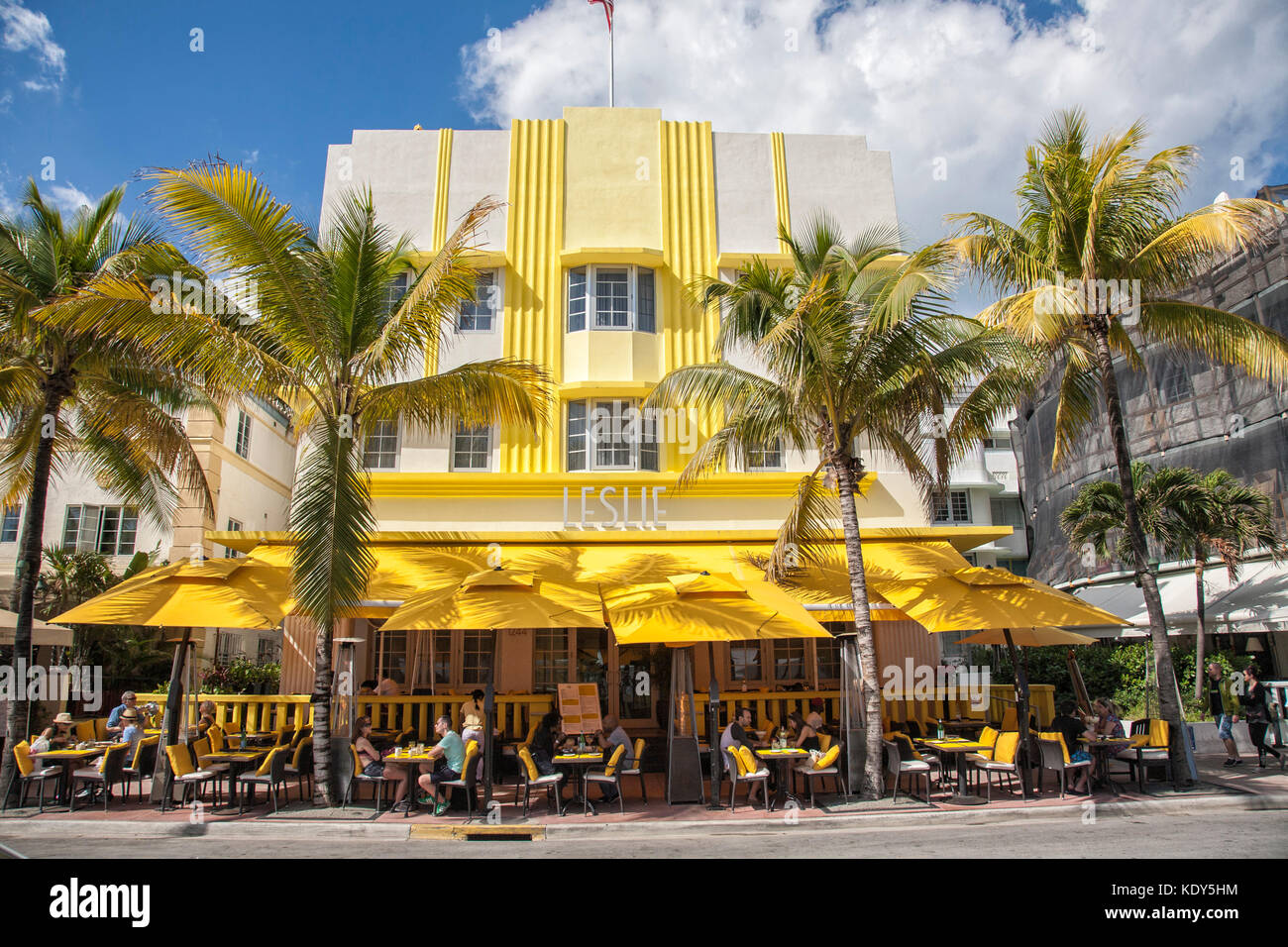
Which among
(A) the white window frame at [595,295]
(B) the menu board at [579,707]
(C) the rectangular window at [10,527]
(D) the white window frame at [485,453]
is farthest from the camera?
(C) the rectangular window at [10,527]

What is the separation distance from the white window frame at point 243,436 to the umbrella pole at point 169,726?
1402cm

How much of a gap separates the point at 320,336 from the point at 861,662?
9.28m

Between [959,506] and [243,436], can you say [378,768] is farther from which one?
[959,506]

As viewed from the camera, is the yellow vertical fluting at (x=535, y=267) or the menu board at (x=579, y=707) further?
the yellow vertical fluting at (x=535, y=267)

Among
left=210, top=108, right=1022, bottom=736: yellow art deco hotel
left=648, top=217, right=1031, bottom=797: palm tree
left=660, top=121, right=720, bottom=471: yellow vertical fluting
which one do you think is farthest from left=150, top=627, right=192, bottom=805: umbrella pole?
left=660, top=121, right=720, bottom=471: yellow vertical fluting

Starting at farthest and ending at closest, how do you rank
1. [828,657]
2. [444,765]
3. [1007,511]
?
[1007,511]
[828,657]
[444,765]

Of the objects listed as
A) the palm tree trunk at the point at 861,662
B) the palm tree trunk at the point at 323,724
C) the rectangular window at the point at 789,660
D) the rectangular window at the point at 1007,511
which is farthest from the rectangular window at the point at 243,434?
the rectangular window at the point at 1007,511

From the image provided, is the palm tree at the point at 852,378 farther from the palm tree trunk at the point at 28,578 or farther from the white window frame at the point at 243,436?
the white window frame at the point at 243,436

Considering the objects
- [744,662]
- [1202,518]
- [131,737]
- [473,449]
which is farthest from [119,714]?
[1202,518]

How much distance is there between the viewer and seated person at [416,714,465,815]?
11102 millimetres

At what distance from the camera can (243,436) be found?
25.8m

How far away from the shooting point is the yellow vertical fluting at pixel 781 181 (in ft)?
64.2

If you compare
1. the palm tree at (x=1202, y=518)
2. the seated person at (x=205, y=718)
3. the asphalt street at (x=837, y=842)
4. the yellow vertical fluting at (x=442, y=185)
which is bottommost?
the asphalt street at (x=837, y=842)
